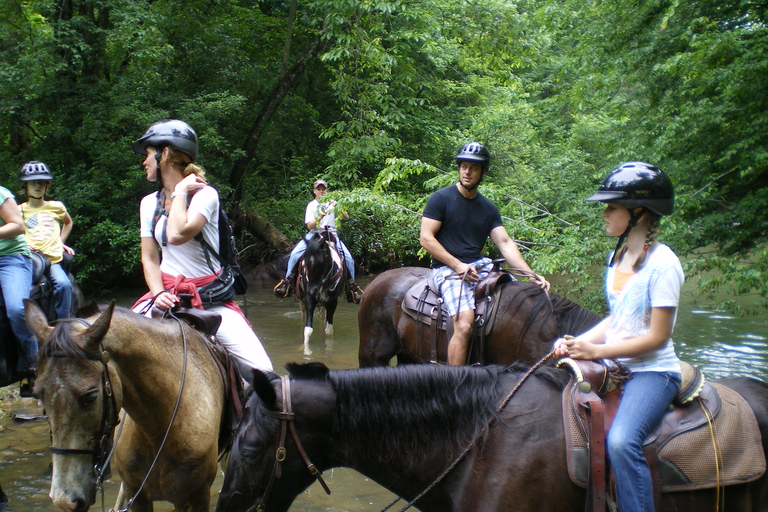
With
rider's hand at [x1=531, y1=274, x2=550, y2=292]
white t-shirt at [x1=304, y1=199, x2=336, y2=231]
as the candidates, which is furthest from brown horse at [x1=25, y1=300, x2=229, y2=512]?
white t-shirt at [x1=304, y1=199, x2=336, y2=231]

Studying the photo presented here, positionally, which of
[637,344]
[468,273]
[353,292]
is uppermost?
[637,344]

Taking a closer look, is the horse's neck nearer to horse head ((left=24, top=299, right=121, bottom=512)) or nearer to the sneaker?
horse head ((left=24, top=299, right=121, bottom=512))

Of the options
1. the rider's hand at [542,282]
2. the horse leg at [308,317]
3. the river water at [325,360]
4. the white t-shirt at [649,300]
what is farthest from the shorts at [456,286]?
the horse leg at [308,317]

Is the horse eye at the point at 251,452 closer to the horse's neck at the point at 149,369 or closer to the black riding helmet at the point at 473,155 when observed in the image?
the horse's neck at the point at 149,369

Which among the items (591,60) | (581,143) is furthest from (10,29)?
(581,143)

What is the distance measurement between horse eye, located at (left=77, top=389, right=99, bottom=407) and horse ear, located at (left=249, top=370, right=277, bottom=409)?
77cm

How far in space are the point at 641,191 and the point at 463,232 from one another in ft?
8.47

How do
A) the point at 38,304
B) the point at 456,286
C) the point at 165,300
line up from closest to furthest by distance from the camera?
the point at 165,300 < the point at 456,286 < the point at 38,304

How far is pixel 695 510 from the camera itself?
8.03 feet

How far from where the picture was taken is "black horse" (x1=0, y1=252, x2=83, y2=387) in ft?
15.4

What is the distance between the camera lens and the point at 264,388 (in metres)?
2.24

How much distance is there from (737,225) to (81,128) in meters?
12.8

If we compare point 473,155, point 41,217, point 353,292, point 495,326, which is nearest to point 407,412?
point 495,326

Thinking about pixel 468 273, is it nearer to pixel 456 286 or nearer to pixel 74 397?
pixel 456 286
